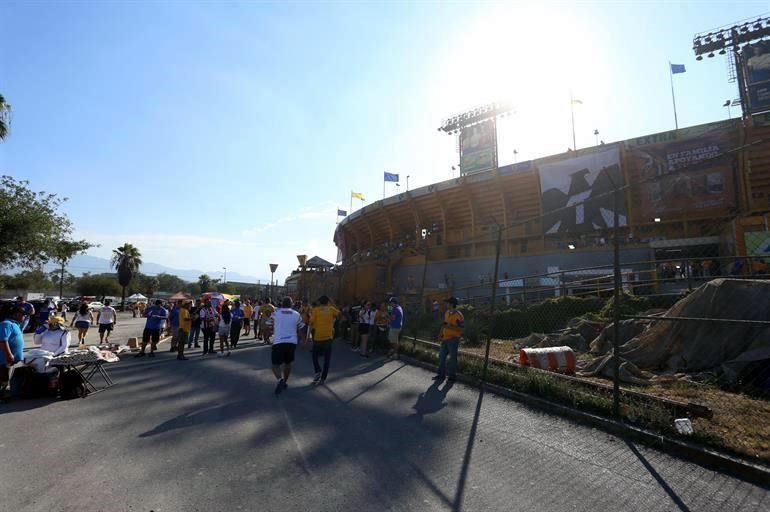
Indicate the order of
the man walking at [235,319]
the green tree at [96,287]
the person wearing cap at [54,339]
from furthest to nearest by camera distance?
the green tree at [96,287]
the man walking at [235,319]
the person wearing cap at [54,339]

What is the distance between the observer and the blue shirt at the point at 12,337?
6289 millimetres

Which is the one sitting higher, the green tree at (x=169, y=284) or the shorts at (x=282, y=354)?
the green tree at (x=169, y=284)

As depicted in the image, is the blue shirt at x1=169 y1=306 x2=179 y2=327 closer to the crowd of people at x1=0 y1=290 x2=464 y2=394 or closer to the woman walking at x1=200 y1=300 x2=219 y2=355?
the crowd of people at x1=0 y1=290 x2=464 y2=394

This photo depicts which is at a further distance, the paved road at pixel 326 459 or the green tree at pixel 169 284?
the green tree at pixel 169 284

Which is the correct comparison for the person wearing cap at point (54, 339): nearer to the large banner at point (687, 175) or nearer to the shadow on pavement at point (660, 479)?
the shadow on pavement at point (660, 479)

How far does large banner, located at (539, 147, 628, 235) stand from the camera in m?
25.7

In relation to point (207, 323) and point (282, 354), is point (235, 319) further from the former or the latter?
point (282, 354)

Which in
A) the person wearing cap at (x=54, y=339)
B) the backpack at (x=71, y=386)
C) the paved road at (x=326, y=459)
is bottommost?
the paved road at (x=326, y=459)

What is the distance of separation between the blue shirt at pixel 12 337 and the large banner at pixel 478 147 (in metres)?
36.9

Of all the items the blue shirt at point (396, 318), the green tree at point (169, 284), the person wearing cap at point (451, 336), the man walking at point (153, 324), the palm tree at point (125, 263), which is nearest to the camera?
the person wearing cap at point (451, 336)

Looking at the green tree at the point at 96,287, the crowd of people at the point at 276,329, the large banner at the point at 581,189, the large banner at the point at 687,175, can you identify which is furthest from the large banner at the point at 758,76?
the green tree at the point at 96,287

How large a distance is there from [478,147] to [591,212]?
1640 cm

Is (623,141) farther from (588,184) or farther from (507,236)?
(507,236)

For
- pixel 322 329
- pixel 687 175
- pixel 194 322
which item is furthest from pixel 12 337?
pixel 687 175
